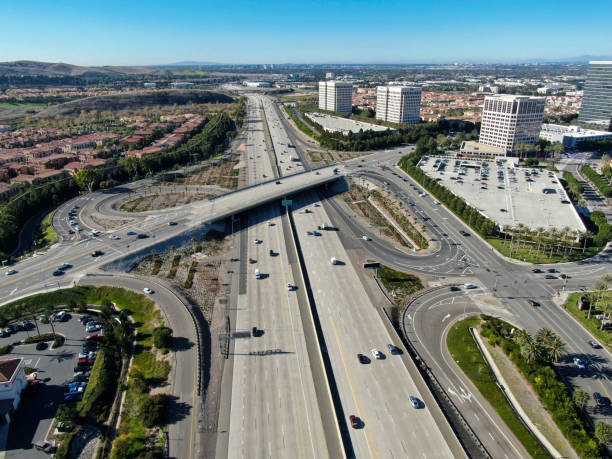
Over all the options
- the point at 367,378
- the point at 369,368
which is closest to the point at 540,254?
the point at 369,368

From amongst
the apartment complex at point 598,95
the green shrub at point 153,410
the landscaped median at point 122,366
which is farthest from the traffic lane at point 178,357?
the apartment complex at point 598,95

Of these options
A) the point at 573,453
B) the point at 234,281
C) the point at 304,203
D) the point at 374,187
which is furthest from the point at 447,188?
the point at 573,453

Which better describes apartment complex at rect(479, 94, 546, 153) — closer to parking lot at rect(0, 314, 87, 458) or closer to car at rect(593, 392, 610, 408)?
car at rect(593, 392, 610, 408)

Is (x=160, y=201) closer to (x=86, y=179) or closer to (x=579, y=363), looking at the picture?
(x=86, y=179)

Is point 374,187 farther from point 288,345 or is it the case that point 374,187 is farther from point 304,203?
point 288,345

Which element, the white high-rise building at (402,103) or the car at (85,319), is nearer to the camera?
the car at (85,319)

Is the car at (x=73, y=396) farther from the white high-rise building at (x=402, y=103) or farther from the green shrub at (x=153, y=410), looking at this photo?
the white high-rise building at (x=402, y=103)
